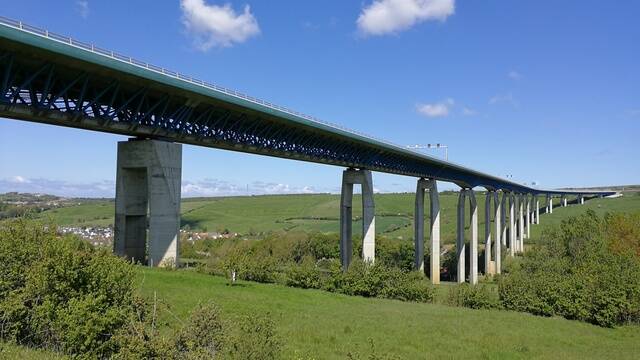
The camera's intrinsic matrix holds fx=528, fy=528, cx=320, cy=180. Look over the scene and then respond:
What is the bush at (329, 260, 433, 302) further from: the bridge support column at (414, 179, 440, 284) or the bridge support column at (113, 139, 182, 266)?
the bridge support column at (414, 179, 440, 284)

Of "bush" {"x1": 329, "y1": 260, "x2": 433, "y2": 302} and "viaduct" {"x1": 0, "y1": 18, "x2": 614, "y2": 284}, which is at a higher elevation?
"viaduct" {"x1": 0, "y1": 18, "x2": 614, "y2": 284}

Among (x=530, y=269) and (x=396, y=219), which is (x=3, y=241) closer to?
(x=530, y=269)

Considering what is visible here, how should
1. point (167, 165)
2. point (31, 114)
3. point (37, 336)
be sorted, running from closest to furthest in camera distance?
point (37, 336)
point (31, 114)
point (167, 165)

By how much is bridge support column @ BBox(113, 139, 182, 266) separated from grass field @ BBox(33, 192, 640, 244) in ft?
285

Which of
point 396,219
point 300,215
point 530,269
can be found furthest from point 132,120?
point 300,215

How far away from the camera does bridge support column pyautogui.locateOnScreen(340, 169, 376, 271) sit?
60750mm

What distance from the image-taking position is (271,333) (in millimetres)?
11805

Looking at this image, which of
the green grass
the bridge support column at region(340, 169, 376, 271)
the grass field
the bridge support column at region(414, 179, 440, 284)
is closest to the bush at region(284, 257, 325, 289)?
the bridge support column at region(340, 169, 376, 271)

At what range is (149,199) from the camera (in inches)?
1363

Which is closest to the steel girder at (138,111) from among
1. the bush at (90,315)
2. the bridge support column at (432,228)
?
the bush at (90,315)

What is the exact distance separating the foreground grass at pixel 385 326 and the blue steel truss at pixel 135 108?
9.77 m

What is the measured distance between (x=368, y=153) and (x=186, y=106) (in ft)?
100

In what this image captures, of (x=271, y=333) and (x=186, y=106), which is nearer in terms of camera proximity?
(x=271, y=333)

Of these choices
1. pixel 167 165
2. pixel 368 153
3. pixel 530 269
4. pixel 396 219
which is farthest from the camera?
pixel 396 219
